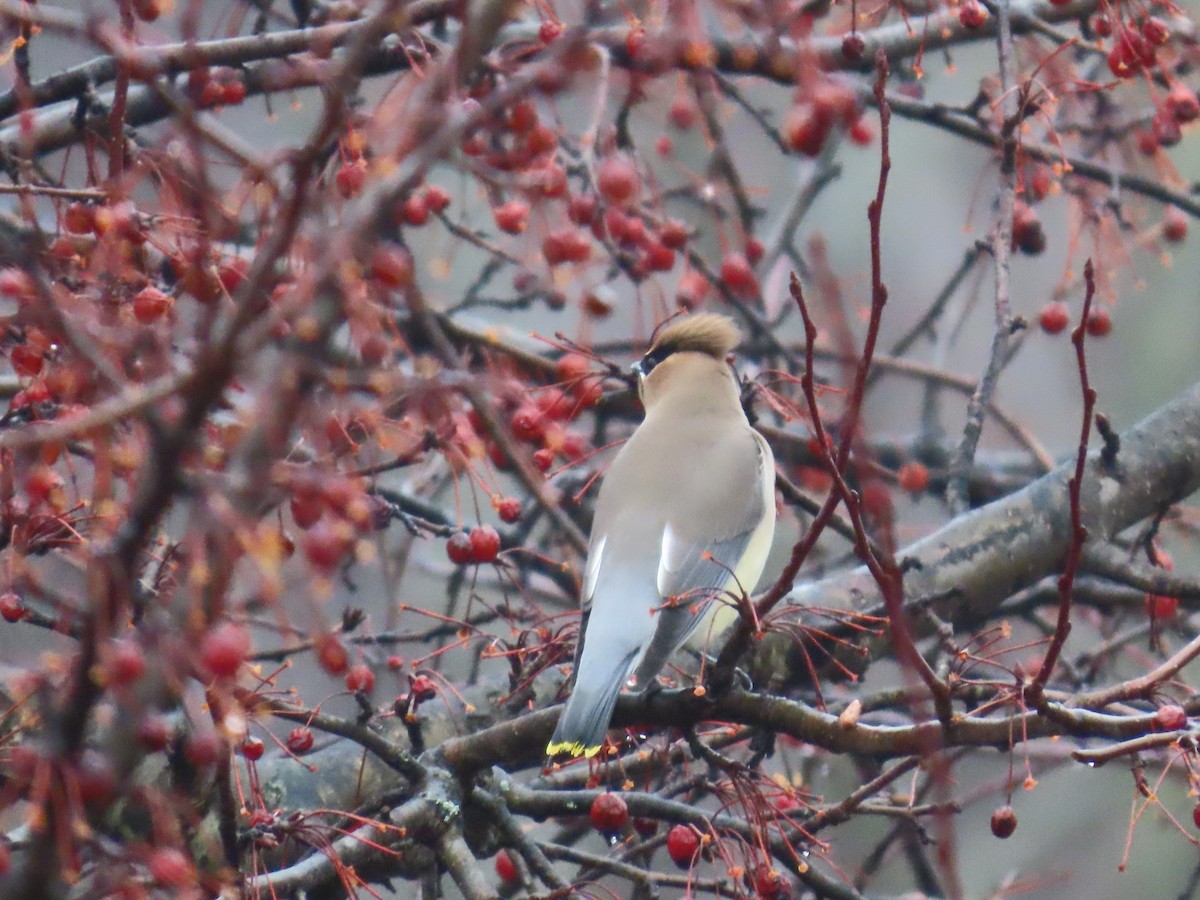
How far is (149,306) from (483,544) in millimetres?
853

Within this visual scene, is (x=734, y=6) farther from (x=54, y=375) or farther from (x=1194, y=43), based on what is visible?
(x=1194, y=43)

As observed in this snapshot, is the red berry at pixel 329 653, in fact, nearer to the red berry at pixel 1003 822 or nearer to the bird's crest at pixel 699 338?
the red berry at pixel 1003 822

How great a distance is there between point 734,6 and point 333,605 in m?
4.83

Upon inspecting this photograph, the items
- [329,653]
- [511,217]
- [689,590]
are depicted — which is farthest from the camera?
[511,217]

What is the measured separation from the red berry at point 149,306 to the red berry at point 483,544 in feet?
2.61

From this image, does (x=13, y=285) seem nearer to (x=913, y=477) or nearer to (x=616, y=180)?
(x=616, y=180)

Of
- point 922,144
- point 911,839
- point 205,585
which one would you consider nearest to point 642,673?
point 911,839

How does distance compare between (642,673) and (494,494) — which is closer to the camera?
(642,673)

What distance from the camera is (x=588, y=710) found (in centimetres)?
256

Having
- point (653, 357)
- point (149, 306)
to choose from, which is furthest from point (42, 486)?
point (653, 357)

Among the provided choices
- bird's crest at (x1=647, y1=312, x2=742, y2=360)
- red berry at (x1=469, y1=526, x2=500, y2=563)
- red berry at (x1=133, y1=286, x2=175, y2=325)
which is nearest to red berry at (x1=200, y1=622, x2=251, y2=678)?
red berry at (x1=133, y1=286, x2=175, y2=325)

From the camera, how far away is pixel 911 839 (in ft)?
11.5

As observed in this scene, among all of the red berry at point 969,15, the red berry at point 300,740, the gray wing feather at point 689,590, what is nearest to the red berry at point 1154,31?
the red berry at point 969,15

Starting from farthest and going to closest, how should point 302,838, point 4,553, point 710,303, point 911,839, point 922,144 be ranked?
1. point 922,144
2. point 710,303
3. point 911,839
4. point 4,553
5. point 302,838
